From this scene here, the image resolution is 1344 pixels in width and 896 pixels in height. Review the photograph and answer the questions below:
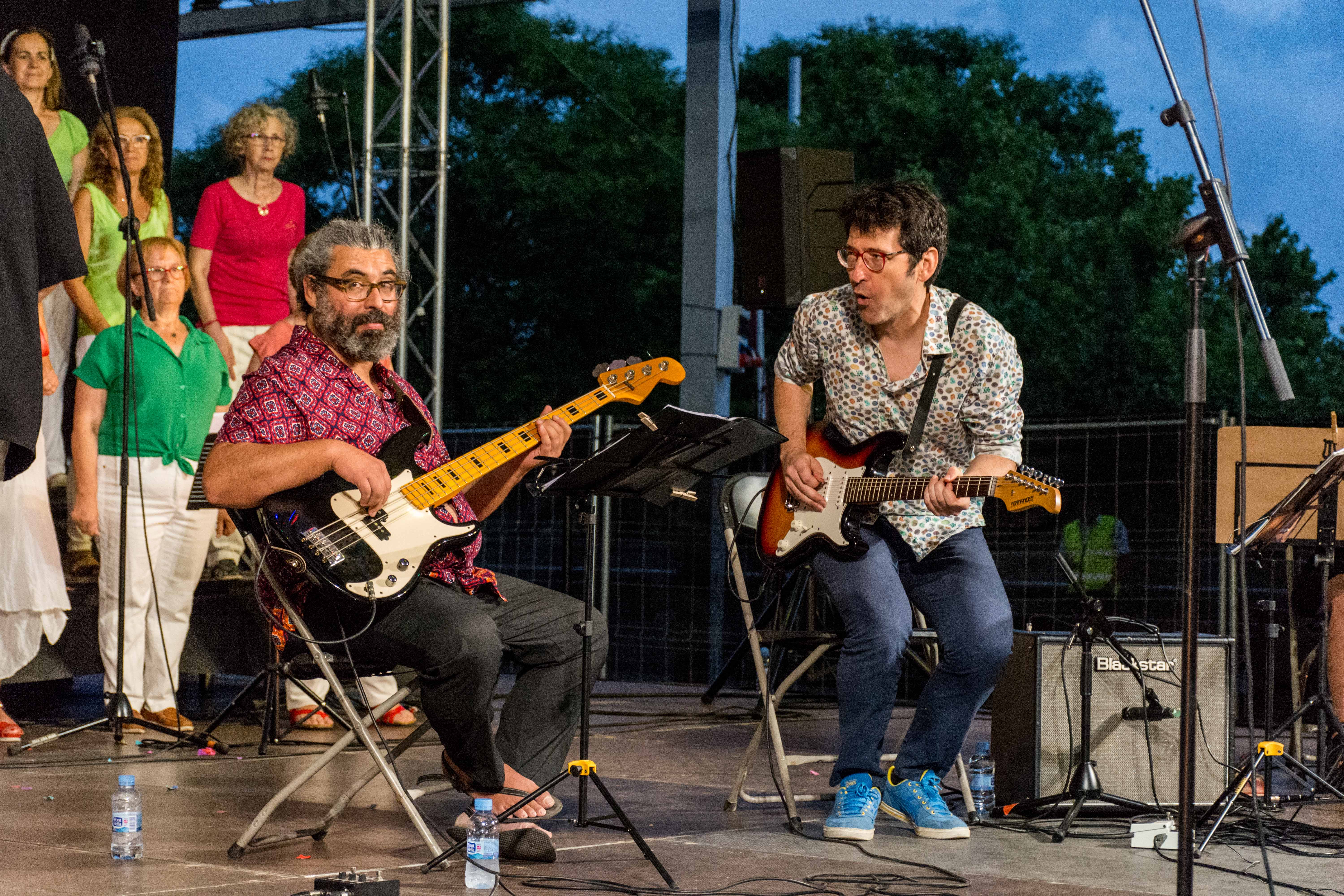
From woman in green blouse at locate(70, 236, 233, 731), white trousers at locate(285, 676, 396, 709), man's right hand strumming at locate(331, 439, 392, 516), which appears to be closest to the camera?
man's right hand strumming at locate(331, 439, 392, 516)

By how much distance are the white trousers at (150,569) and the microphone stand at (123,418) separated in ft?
0.32

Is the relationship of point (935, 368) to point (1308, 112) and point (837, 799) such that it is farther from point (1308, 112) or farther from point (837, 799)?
point (1308, 112)

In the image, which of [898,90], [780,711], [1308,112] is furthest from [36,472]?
[1308,112]

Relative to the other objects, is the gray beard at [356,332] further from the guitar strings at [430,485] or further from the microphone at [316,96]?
the microphone at [316,96]

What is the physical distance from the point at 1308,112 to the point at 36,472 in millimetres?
125583

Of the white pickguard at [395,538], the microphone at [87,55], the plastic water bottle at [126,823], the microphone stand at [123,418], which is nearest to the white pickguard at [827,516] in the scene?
the white pickguard at [395,538]

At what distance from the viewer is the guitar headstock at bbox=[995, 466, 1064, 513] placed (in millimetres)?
4121

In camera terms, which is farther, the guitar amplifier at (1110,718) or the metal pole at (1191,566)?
the guitar amplifier at (1110,718)

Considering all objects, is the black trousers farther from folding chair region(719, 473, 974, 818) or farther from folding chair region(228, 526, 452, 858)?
folding chair region(719, 473, 974, 818)

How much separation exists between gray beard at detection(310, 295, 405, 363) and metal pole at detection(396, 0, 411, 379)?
3533mm

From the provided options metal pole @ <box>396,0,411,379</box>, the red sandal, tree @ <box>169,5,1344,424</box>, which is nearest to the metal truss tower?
metal pole @ <box>396,0,411,379</box>

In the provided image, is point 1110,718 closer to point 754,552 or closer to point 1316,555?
point 1316,555

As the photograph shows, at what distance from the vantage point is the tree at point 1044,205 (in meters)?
28.2

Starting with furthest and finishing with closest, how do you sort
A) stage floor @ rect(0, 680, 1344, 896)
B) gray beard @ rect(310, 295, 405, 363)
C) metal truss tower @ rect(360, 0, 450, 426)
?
metal truss tower @ rect(360, 0, 450, 426)
gray beard @ rect(310, 295, 405, 363)
stage floor @ rect(0, 680, 1344, 896)
